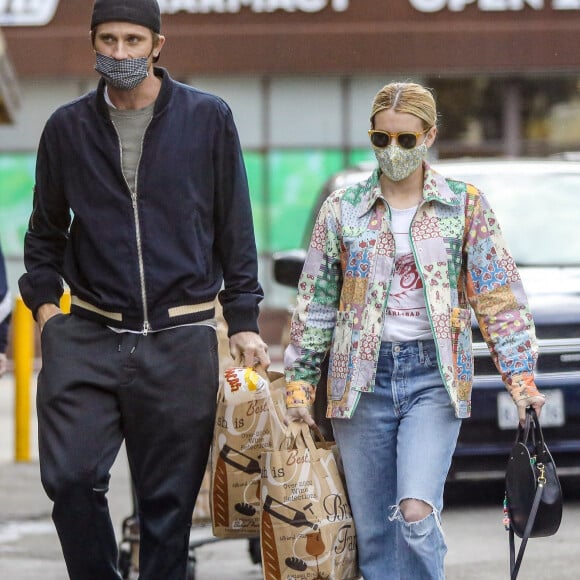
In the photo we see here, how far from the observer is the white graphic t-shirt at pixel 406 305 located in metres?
4.55

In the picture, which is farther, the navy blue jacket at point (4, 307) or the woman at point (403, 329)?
the navy blue jacket at point (4, 307)

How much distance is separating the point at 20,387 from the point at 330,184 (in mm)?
3150

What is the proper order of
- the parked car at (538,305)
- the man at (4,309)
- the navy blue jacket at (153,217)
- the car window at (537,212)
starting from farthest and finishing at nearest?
the car window at (537,212) < the parked car at (538,305) < the man at (4,309) < the navy blue jacket at (153,217)

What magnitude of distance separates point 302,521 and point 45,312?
40.6 inches

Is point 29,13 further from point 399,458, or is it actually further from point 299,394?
point 399,458

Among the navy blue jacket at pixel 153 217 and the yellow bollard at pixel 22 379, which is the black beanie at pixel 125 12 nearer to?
the navy blue jacket at pixel 153 217

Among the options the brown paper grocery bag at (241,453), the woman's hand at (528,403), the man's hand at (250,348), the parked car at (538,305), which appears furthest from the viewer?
the parked car at (538,305)

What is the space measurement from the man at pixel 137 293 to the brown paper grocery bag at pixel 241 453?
10.1 inches

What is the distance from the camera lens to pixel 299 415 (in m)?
4.68

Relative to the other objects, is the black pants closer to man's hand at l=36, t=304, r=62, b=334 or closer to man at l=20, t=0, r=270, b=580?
man at l=20, t=0, r=270, b=580

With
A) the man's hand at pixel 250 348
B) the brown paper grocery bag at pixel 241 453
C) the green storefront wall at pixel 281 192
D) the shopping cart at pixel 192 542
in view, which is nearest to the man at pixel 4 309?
the shopping cart at pixel 192 542

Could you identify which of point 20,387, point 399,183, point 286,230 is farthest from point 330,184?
point 286,230

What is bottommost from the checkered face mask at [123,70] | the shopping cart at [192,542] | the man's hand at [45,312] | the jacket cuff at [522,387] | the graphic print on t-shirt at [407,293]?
the shopping cart at [192,542]

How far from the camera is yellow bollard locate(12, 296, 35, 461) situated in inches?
422
